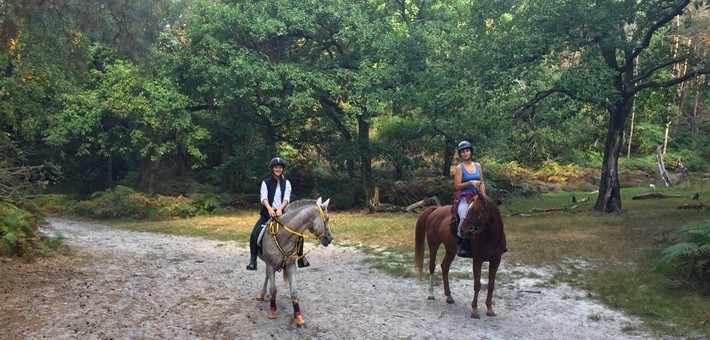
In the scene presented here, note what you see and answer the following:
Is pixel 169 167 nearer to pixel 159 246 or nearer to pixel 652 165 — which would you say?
pixel 159 246

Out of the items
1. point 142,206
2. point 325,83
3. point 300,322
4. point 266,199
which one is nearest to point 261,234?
point 266,199

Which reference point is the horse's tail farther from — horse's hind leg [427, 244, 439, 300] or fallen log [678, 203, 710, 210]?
fallen log [678, 203, 710, 210]

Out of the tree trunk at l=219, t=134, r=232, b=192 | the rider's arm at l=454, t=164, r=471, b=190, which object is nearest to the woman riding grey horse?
the rider's arm at l=454, t=164, r=471, b=190

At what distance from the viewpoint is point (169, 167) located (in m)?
28.6

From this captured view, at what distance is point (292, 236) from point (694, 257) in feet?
22.7

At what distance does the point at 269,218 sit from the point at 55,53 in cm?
853

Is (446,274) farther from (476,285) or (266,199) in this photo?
(266,199)

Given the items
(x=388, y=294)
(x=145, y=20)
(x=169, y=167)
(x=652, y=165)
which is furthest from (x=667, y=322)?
(x=652, y=165)

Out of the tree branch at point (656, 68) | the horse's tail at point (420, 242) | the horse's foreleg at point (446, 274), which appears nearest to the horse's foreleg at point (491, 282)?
Answer: the horse's foreleg at point (446, 274)

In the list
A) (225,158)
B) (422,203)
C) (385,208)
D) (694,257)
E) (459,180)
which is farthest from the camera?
(225,158)

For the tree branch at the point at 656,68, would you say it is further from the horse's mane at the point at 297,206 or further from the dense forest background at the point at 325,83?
the horse's mane at the point at 297,206

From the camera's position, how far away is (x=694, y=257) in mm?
8305

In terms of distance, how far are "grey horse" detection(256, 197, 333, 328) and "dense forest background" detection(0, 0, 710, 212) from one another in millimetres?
6788

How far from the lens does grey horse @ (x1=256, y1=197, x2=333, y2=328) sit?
6.83 metres
